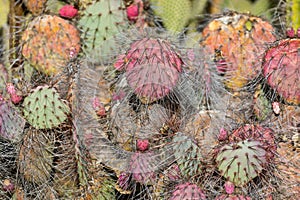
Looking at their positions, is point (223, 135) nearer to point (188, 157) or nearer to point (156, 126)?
point (188, 157)

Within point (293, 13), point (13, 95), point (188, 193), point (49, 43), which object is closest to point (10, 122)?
point (13, 95)

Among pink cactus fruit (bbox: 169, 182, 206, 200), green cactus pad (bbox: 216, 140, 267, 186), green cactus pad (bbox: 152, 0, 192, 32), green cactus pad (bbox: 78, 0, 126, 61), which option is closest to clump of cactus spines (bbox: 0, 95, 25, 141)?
green cactus pad (bbox: 78, 0, 126, 61)

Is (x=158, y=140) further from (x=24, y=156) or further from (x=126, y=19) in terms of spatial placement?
(x=126, y=19)

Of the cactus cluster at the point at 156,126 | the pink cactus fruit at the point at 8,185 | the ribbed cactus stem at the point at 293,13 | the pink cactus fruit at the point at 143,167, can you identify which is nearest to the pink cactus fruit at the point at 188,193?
the cactus cluster at the point at 156,126

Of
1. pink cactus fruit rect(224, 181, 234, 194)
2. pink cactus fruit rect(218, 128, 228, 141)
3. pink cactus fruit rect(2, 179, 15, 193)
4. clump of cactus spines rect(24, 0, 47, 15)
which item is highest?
clump of cactus spines rect(24, 0, 47, 15)

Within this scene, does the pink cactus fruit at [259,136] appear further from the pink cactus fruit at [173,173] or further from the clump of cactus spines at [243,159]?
the pink cactus fruit at [173,173]

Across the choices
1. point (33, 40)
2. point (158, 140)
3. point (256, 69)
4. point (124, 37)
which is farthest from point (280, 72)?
point (33, 40)

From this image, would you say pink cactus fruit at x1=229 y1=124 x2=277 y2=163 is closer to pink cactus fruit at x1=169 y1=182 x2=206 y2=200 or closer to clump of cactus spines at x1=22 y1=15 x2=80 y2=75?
pink cactus fruit at x1=169 y1=182 x2=206 y2=200

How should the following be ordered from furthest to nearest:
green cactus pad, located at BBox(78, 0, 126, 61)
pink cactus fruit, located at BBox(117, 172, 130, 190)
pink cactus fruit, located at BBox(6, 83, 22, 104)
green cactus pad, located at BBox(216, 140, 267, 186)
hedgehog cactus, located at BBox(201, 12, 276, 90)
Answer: green cactus pad, located at BBox(78, 0, 126, 61), hedgehog cactus, located at BBox(201, 12, 276, 90), pink cactus fruit, located at BBox(6, 83, 22, 104), pink cactus fruit, located at BBox(117, 172, 130, 190), green cactus pad, located at BBox(216, 140, 267, 186)
